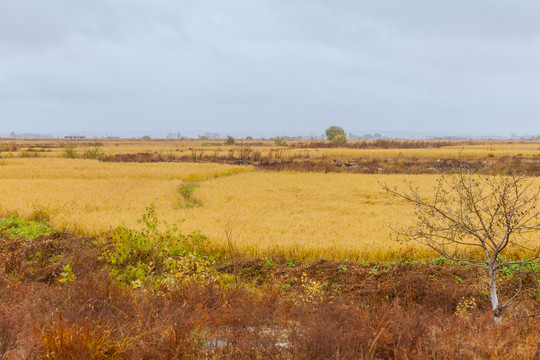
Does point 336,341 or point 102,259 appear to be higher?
point 336,341

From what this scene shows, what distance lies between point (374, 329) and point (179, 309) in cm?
278

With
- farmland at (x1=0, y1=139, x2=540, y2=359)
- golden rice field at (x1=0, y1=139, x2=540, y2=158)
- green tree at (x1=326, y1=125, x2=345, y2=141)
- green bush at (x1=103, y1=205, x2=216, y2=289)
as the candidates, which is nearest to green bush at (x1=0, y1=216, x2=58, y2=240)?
farmland at (x1=0, y1=139, x2=540, y2=359)

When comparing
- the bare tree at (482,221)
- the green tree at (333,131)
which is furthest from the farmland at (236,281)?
the green tree at (333,131)

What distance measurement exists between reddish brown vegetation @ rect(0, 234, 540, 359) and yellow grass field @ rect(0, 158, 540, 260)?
2.94m

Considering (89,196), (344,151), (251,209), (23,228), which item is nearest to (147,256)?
(23,228)

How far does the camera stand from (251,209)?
16.3 metres

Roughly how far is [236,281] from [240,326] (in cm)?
177

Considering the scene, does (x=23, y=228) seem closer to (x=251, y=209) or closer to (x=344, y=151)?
(x=251, y=209)

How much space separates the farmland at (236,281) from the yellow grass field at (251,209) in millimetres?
82

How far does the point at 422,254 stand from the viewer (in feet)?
33.2

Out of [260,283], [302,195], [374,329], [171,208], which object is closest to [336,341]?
[374,329]

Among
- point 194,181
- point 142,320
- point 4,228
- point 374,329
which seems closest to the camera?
point 374,329

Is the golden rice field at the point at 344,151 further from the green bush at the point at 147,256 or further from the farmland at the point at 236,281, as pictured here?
the green bush at the point at 147,256

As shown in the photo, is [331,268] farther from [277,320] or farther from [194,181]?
[194,181]
